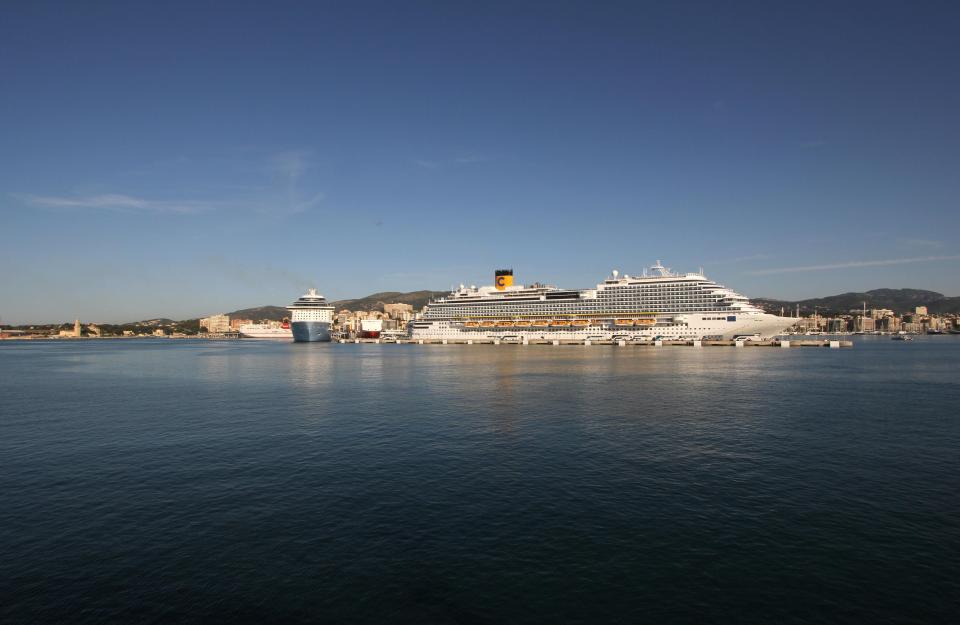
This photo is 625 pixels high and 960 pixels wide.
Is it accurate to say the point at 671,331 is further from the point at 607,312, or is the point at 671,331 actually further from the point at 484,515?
the point at 484,515

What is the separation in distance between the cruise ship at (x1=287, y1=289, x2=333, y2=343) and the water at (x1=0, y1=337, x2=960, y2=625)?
5019 inches

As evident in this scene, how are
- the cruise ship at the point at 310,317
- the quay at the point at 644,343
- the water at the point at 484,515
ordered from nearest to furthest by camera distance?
the water at the point at 484,515, the quay at the point at 644,343, the cruise ship at the point at 310,317

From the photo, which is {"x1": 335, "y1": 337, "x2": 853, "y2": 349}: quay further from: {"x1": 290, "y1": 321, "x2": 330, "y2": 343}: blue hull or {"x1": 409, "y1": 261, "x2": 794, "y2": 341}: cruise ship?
{"x1": 290, "y1": 321, "x2": 330, "y2": 343}: blue hull

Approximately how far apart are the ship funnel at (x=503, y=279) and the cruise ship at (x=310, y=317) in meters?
59.2

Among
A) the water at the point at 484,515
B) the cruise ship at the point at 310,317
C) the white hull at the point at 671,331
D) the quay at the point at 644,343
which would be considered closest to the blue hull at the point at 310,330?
the cruise ship at the point at 310,317

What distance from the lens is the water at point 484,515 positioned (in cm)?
1156

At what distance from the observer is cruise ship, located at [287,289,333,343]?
16125cm

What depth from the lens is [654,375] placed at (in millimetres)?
58375

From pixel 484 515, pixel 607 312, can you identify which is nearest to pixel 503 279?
pixel 607 312

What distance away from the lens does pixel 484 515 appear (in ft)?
54.3

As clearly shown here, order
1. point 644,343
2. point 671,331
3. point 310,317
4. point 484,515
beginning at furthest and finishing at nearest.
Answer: point 310,317 < point 644,343 < point 671,331 < point 484,515

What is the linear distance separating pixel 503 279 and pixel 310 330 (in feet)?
227

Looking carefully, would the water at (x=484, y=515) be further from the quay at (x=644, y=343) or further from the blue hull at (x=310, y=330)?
the blue hull at (x=310, y=330)

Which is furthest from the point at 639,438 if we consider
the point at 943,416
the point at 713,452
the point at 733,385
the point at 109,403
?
the point at 109,403
